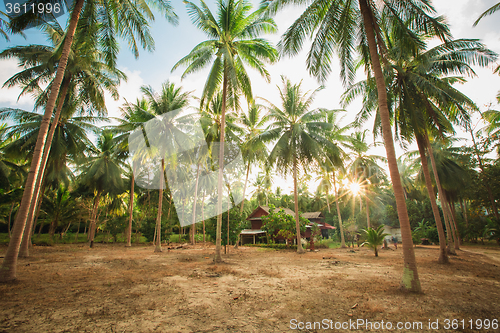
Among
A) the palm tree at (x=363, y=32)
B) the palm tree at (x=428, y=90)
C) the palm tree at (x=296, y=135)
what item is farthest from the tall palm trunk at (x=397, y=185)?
the palm tree at (x=296, y=135)

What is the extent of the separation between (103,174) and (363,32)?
21.7 m

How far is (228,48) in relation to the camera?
11.4 m

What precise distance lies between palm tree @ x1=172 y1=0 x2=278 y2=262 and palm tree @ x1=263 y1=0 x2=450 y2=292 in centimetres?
375

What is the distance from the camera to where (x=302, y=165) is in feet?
54.4

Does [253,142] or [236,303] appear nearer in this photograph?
[236,303]

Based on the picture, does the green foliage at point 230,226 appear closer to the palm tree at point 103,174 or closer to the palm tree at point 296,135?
the palm tree at point 296,135

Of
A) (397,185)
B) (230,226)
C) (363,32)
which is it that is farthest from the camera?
(230,226)

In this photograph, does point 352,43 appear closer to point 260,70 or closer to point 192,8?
point 260,70

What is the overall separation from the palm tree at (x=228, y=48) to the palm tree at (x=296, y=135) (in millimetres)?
4864

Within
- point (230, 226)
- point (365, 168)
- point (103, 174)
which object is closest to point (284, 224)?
point (230, 226)

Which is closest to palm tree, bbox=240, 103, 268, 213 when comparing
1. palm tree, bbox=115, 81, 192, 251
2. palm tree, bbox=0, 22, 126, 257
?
palm tree, bbox=115, 81, 192, 251

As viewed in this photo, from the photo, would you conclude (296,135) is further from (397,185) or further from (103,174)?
(103,174)

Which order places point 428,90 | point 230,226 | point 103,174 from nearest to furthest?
point 428,90
point 230,226
point 103,174

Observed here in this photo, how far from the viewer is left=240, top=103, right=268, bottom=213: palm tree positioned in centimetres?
1606
